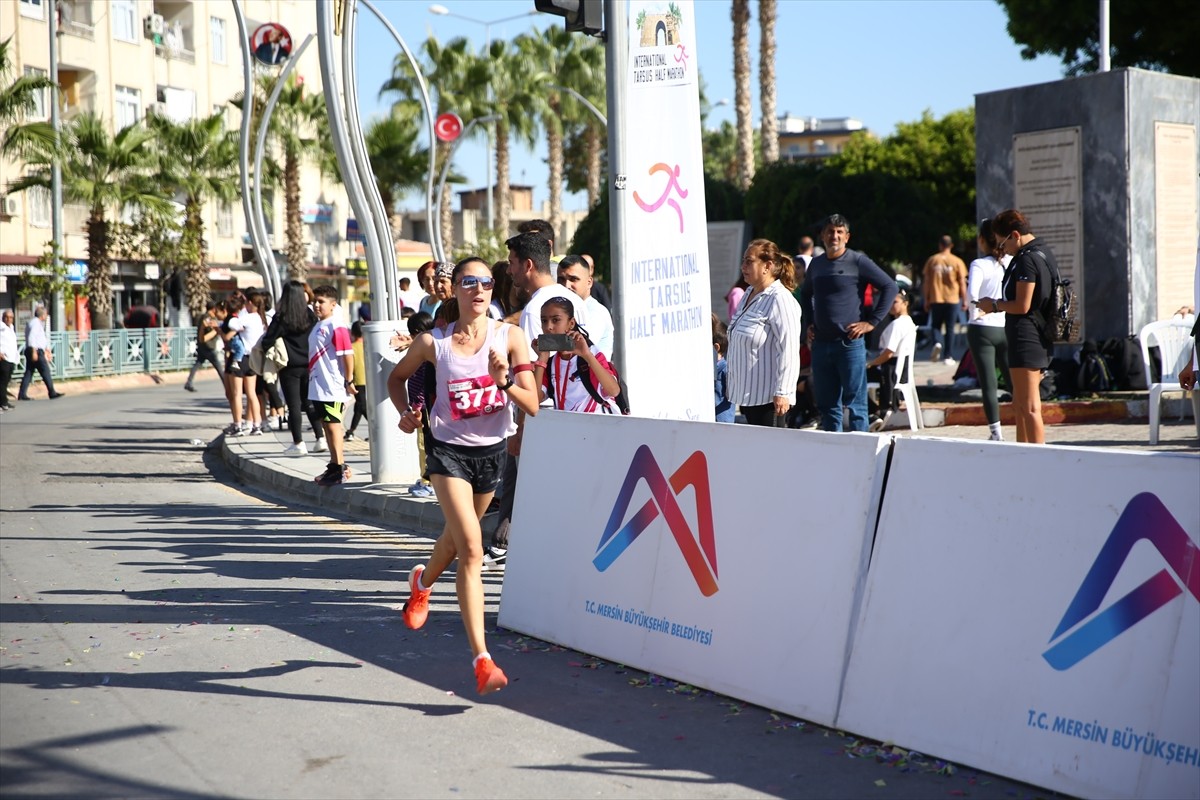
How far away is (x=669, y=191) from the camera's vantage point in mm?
7844

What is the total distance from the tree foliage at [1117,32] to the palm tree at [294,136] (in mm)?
20618

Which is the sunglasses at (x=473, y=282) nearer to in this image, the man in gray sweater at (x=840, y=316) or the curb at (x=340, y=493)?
the curb at (x=340, y=493)

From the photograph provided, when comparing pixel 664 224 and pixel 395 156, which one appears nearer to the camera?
pixel 664 224

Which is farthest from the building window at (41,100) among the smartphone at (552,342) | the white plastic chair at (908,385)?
the smartphone at (552,342)

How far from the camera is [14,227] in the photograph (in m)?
41.8

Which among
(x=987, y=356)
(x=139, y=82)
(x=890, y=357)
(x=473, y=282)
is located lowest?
(x=890, y=357)

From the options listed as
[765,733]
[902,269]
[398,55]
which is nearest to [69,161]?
[398,55]

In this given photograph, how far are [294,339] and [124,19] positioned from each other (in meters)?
38.1

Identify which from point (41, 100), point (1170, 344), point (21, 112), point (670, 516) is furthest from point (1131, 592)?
point (41, 100)

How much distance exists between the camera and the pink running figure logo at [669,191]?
25.4 ft

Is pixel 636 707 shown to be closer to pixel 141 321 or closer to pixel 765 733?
pixel 765 733

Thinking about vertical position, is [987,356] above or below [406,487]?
above

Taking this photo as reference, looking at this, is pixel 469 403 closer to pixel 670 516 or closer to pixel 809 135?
pixel 670 516

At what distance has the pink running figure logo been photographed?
7.74 meters
